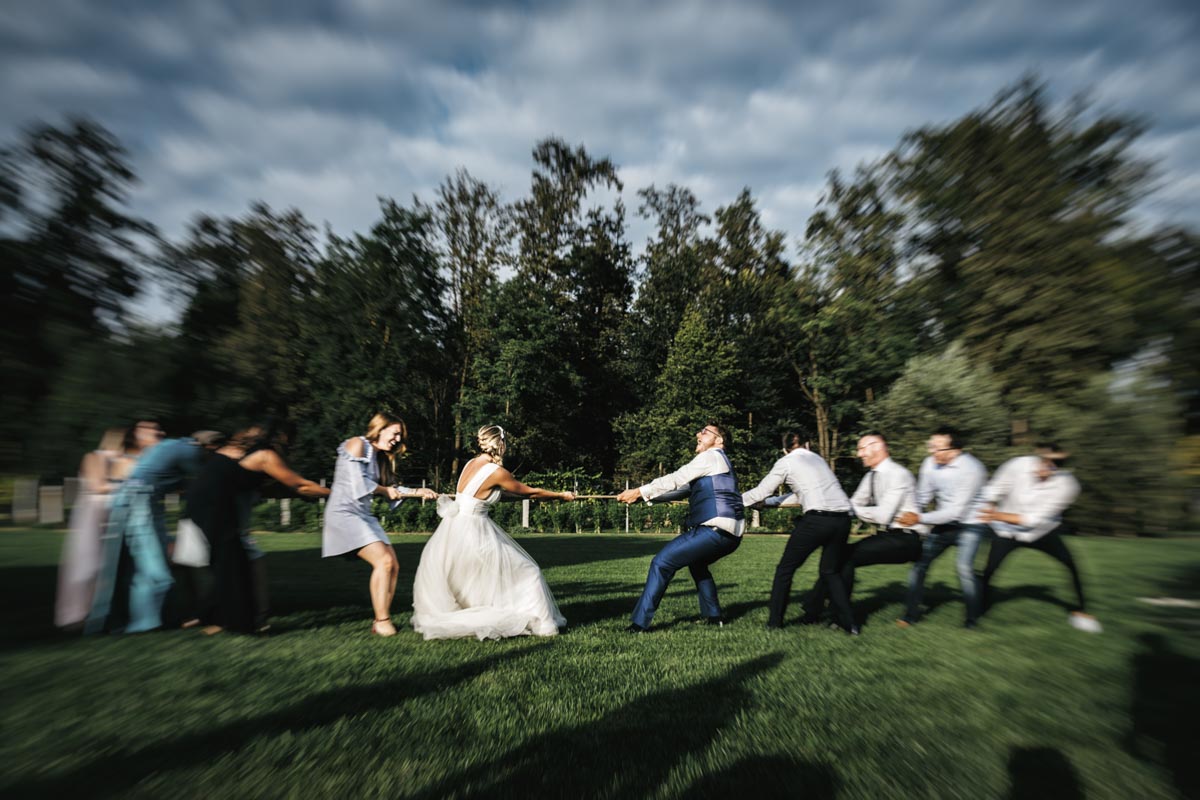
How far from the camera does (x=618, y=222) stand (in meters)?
45.4

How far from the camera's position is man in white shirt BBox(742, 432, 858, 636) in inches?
261

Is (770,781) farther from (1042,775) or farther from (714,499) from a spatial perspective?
(714,499)

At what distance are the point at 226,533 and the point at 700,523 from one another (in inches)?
185

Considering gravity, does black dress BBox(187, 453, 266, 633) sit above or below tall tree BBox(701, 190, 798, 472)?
below

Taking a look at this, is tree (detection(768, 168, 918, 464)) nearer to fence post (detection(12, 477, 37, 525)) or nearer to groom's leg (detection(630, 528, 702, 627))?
groom's leg (detection(630, 528, 702, 627))

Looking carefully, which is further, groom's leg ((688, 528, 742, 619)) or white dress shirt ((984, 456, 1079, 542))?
white dress shirt ((984, 456, 1079, 542))

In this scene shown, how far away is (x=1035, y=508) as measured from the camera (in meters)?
6.92

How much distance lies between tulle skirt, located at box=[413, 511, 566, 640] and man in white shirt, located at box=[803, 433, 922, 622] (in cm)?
315

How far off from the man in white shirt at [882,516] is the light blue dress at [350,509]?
16.1 feet

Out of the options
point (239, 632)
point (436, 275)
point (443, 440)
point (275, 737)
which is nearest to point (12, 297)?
point (239, 632)

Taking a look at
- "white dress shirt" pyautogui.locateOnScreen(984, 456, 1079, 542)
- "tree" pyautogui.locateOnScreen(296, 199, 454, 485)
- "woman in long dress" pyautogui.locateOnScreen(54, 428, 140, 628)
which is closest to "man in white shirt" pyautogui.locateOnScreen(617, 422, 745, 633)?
"white dress shirt" pyautogui.locateOnScreen(984, 456, 1079, 542)

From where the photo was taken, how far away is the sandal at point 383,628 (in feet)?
20.6

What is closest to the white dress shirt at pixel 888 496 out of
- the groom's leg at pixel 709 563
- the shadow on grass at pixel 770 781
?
the groom's leg at pixel 709 563

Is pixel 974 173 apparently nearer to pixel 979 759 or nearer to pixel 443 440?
pixel 979 759
